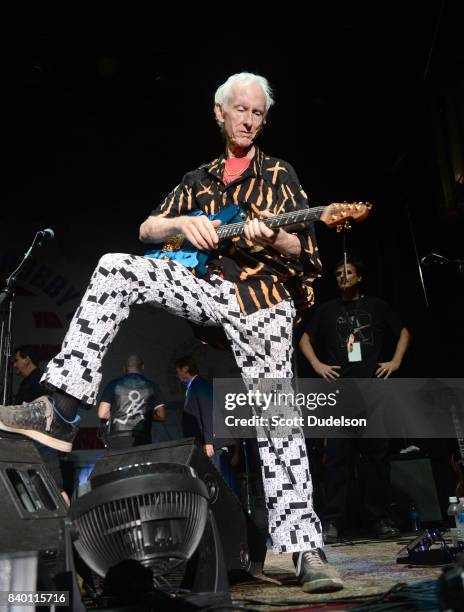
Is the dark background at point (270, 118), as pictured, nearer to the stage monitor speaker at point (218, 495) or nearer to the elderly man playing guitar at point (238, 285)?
the elderly man playing guitar at point (238, 285)

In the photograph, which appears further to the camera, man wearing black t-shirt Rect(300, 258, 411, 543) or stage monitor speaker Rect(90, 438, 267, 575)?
man wearing black t-shirt Rect(300, 258, 411, 543)

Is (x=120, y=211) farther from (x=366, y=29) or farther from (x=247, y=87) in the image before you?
(x=247, y=87)

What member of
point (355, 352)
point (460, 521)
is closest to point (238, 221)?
point (460, 521)

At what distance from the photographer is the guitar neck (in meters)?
2.25

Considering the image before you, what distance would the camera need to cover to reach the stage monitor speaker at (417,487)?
4.51 metres

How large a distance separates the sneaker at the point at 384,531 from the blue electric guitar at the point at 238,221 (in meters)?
2.61

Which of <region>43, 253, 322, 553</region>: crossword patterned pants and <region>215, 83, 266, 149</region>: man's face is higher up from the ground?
<region>215, 83, 266, 149</region>: man's face

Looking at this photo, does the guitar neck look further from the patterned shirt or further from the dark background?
the dark background

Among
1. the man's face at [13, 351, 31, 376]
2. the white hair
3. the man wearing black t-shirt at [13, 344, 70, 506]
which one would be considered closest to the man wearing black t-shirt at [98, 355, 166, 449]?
the man wearing black t-shirt at [13, 344, 70, 506]

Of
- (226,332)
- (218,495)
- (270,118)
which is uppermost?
(270,118)

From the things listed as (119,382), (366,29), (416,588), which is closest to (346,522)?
(119,382)

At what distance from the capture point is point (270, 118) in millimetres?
6852

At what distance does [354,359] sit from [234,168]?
2591mm

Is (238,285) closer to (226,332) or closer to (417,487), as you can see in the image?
(226,332)
